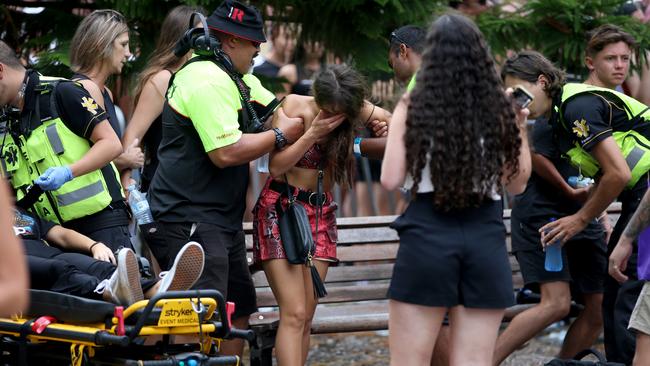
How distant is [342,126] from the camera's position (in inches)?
237

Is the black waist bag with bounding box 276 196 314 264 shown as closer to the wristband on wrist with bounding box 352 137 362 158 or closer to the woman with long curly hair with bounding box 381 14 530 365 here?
the wristband on wrist with bounding box 352 137 362 158

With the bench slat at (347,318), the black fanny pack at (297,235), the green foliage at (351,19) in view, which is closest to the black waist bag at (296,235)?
the black fanny pack at (297,235)

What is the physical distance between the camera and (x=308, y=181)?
20.2 feet

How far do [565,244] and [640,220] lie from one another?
1464mm

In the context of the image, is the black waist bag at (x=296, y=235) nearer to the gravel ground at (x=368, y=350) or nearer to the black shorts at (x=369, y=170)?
the gravel ground at (x=368, y=350)

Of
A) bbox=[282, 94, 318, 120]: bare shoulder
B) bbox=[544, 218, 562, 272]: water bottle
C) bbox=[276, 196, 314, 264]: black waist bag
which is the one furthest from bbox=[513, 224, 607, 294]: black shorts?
bbox=[282, 94, 318, 120]: bare shoulder

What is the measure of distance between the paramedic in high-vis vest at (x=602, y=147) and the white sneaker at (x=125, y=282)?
8.32 feet

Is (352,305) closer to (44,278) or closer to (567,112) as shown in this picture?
(567,112)

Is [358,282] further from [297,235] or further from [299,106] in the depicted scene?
[299,106]

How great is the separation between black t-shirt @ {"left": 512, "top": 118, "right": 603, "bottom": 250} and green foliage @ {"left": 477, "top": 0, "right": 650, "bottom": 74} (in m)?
1.22

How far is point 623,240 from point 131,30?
11.3 feet

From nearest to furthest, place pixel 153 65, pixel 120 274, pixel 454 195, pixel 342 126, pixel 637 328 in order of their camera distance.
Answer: pixel 454 195 < pixel 120 274 < pixel 637 328 < pixel 342 126 < pixel 153 65

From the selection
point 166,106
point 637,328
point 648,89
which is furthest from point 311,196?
point 648,89

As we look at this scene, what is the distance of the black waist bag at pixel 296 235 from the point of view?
592 cm
